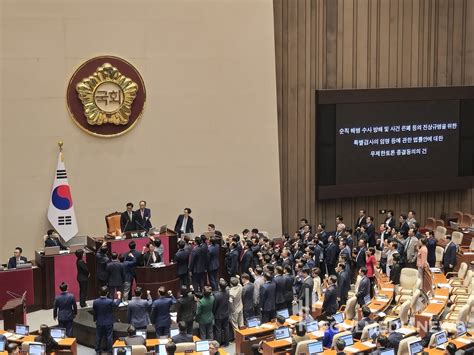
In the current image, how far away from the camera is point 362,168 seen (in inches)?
932

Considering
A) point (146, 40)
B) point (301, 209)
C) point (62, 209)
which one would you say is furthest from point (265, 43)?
point (62, 209)

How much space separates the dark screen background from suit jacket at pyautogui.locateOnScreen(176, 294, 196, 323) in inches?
349

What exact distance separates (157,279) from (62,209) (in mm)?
3662

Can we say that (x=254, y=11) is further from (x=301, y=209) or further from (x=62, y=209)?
(x=62, y=209)

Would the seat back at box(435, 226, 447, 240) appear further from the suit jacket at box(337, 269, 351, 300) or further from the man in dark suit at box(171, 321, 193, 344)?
the man in dark suit at box(171, 321, 193, 344)

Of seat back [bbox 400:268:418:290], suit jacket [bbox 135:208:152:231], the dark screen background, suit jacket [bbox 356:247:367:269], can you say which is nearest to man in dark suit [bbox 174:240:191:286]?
suit jacket [bbox 135:208:152:231]

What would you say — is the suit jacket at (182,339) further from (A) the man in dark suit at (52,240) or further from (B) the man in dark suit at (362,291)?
(A) the man in dark suit at (52,240)

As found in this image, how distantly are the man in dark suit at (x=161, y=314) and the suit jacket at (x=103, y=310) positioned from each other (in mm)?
752

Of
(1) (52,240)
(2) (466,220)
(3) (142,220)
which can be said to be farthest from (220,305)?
(2) (466,220)

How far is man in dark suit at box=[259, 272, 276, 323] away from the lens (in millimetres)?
16422

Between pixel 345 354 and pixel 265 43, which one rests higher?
pixel 265 43

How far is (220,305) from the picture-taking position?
16.0m

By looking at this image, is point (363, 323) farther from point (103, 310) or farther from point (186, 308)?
A: point (103, 310)

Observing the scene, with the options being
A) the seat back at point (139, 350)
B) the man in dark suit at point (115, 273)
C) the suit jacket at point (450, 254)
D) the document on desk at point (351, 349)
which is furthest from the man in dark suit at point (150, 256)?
the suit jacket at point (450, 254)
